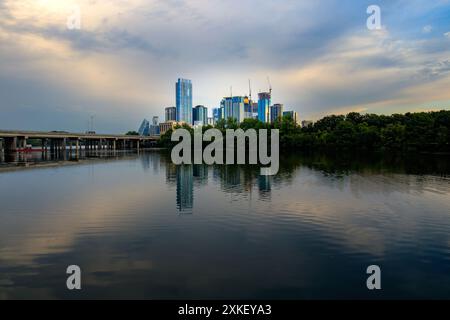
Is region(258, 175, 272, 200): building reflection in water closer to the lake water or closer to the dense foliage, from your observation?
the lake water

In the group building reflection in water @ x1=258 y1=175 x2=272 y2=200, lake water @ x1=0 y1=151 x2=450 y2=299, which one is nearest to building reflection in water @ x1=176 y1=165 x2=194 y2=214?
lake water @ x1=0 y1=151 x2=450 y2=299

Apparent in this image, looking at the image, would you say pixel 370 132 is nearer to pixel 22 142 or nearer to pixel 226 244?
pixel 226 244

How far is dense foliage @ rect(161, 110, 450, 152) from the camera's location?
9638 centimetres

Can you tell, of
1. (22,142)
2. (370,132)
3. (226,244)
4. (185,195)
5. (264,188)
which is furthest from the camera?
(370,132)

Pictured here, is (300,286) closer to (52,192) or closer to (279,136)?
(52,192)

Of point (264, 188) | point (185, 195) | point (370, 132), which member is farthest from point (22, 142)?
point (370, 132)

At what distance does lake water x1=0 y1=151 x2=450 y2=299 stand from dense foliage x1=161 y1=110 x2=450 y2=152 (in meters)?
80.4

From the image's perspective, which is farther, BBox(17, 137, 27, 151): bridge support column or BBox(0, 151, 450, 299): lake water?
BBox(17, 137, 27, 151): bridge support column

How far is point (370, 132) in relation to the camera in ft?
Answer: 394

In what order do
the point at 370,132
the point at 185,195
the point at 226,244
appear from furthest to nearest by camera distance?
1. the point at 370,132
2. the point at 185,195
3. the point at 226,244

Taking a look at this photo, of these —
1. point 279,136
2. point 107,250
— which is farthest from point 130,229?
point 279,136

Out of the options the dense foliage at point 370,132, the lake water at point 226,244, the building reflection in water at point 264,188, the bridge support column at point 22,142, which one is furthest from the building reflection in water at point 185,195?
the bridge support column at point 22,142

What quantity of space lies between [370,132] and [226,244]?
120036mm
